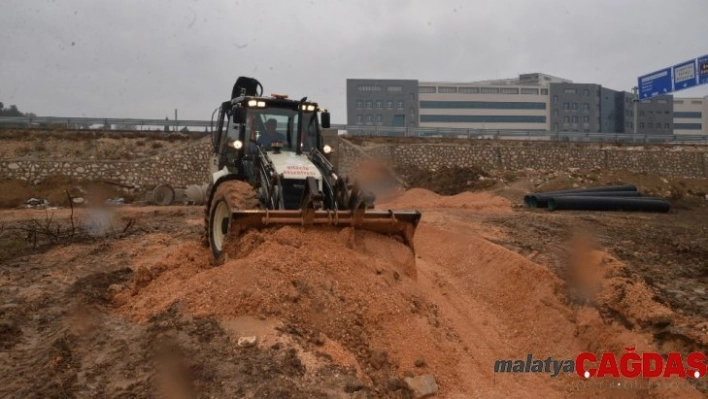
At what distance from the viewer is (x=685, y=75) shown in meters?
33.7

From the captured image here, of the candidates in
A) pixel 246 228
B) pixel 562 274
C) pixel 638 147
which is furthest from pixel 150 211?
pixel 638 147

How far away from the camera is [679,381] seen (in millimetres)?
5801

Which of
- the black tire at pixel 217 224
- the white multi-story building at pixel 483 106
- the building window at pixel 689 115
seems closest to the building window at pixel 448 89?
the white multi-story building at pixel 483 106

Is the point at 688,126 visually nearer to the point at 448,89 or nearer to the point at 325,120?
the point at 448,89

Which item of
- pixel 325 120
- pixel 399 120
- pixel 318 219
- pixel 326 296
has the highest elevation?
pixel 399 120

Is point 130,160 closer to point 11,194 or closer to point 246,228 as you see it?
point 11,194

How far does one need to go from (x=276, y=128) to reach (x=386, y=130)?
78.5 feet

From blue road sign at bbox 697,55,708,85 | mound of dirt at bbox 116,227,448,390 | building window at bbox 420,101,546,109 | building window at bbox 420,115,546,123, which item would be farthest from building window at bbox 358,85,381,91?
mound of dirt at bbox 116,227,448,390

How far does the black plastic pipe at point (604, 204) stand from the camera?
62.7ft

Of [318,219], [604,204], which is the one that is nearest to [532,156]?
[604,204]

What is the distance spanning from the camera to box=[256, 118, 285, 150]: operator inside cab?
966 cm

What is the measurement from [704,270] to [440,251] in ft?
16.0

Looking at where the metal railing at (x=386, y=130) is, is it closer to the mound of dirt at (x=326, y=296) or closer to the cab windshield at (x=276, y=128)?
the cab windshield at (x=276, y=128)

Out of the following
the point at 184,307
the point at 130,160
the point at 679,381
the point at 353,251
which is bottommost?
the point at 679,381
